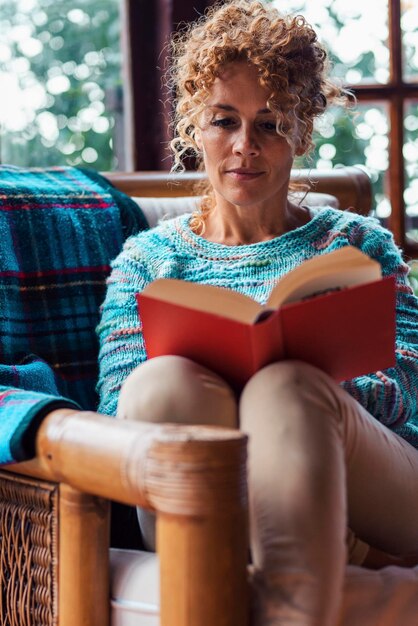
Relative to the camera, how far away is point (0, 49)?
2.36 metres

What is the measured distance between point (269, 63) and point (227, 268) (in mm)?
345

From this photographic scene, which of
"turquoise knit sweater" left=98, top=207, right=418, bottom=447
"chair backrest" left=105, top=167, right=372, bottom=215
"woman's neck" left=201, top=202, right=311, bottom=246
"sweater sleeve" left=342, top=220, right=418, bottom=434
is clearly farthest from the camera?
"chair backrest" left=105, top=167, right=372, bottom=215

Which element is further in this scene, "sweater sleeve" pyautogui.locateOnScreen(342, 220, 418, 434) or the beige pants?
"sweater sleeve" pyautogui.locateOnScreen(342, 220, 418, 434)

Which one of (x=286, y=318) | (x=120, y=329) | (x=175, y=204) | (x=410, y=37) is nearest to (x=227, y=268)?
(x=120, y=329)

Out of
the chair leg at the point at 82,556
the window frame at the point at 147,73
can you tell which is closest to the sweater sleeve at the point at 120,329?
the chair leg at the point at 82,556

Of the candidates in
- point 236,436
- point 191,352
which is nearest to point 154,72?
point 191,352

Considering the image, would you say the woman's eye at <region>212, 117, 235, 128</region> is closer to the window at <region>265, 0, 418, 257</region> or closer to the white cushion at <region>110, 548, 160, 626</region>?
the white cushion at <region>110, 548, 160, 626</region>

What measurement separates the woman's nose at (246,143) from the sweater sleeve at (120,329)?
0.87 ft

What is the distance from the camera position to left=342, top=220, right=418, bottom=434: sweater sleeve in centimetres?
145

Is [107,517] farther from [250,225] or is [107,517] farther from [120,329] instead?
[250,225]

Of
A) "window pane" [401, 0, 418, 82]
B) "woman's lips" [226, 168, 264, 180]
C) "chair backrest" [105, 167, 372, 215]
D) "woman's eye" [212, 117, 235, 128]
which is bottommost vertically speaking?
"chair backrest" [105, 167, 372, 215]

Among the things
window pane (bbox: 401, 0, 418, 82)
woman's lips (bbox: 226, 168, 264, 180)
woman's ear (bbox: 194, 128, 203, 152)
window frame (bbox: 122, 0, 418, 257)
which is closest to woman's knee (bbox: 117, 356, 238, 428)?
woman's lips (bbox: 226, 168, 264, 180)

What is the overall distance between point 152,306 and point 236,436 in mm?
258

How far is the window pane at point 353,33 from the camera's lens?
255 centimetres
